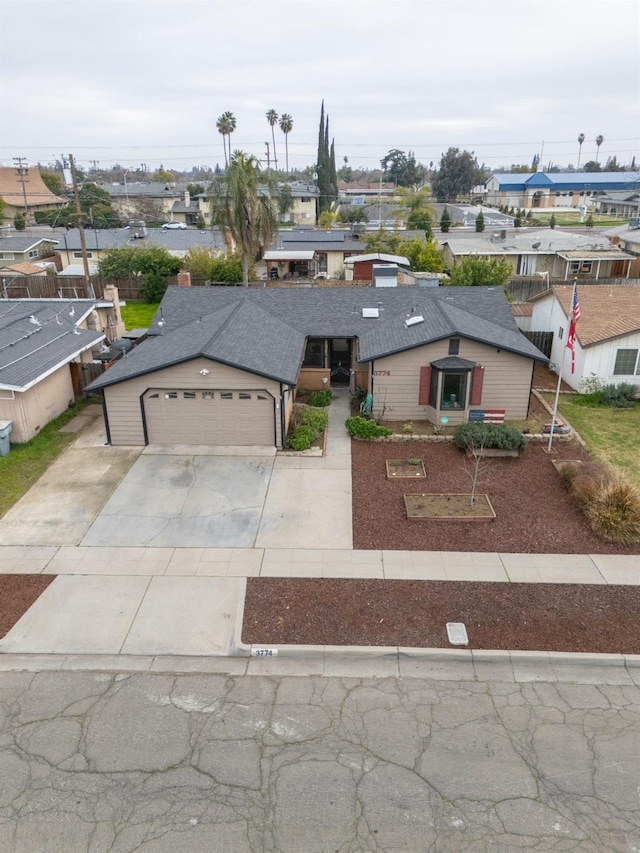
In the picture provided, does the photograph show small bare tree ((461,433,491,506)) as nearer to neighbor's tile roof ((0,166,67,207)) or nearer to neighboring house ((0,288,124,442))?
neighboring house ((0,288,124,442))

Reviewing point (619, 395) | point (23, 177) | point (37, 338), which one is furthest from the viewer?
point (23, 177)

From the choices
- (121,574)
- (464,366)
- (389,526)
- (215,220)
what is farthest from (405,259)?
(121,574)

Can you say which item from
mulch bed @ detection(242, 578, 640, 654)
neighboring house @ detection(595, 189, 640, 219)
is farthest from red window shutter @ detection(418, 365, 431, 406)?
neighboring house @ detection(595, 189, 640, 219)

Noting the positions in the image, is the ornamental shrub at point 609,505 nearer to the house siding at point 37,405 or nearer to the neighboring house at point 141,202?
the house siding at point 37,405

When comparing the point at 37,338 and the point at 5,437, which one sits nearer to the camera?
the point at 5,437

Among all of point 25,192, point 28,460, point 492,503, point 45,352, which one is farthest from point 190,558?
point 25,192

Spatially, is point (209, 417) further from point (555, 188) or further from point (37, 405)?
point (555, 188)
